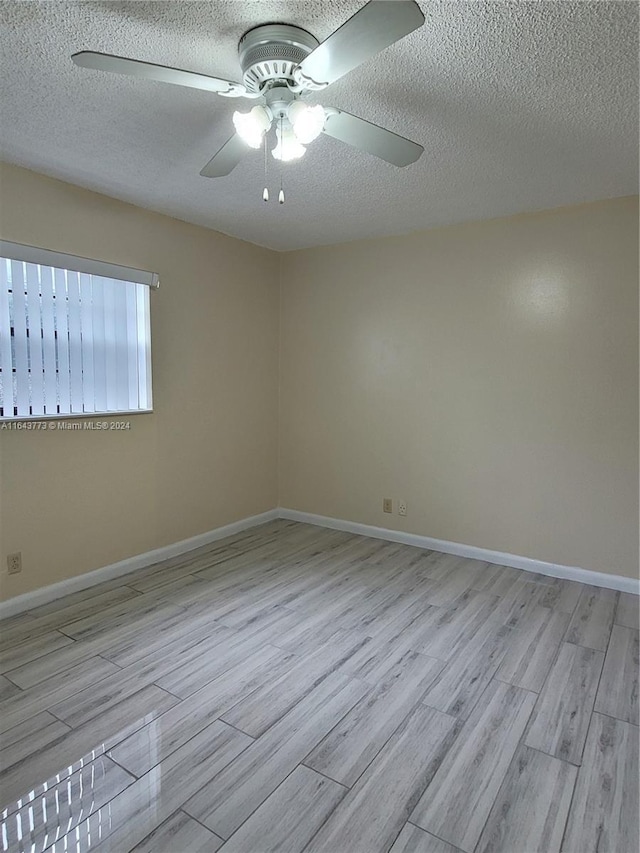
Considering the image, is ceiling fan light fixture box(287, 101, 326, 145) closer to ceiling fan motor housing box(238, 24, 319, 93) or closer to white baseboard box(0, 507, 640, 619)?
ceiling fan motor housing box(238, 24, 319, 93)

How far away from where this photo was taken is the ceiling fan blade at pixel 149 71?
1434 mm

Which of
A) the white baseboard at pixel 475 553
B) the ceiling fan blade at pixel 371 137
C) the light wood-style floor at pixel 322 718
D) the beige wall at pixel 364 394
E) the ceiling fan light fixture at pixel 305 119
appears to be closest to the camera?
the light wood-style floor at pixel 322 718

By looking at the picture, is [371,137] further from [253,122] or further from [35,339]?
[35,339]

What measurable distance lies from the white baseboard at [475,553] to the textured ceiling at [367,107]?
2.43 meters

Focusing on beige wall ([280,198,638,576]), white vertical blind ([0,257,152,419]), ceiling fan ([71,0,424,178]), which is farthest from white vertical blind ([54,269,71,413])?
beige wall ([280,198,638,576])

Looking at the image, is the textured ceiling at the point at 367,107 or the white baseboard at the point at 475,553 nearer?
the textured ceiling at the point at 367,107

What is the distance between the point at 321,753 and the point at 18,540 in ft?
6.94

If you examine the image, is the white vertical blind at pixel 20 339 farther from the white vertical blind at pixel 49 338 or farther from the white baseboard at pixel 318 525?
the white baseboard at pixel 318 525

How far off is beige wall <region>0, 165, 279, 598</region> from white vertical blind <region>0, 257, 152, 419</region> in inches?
5.5

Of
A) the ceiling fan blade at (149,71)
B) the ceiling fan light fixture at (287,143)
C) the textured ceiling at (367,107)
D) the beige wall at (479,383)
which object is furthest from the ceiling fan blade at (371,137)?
the beige wall at (479,383)

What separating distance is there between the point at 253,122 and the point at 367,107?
0.68 m

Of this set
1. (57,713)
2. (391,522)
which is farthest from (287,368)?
(57,713)

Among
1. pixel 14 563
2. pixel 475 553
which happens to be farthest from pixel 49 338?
pixel 475 553

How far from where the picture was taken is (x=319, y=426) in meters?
4.58
